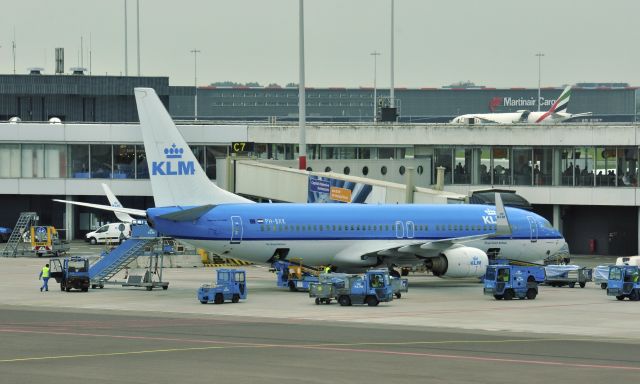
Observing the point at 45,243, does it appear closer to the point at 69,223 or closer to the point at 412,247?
the point at 69,223

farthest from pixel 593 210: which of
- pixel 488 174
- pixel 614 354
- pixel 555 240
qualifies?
pixel 614 354

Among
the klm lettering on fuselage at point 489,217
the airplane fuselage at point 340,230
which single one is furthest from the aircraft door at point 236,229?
the klm lettering on fuselage at point 489,217

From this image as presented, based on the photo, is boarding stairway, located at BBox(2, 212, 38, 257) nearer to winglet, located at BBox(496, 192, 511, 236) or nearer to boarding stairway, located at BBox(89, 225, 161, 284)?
boarding stairway, located at BBox(89, 225, 161, 284)

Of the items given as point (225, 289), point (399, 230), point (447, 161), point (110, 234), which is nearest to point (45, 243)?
point (110, 234)

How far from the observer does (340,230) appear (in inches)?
2547

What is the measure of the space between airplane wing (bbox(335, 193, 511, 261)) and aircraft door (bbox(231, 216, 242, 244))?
601 centimetres

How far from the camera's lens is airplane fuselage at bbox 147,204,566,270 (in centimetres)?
6125

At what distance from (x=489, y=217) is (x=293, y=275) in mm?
12052

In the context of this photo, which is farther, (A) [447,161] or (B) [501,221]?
(A) [447,161]

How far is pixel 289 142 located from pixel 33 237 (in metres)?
23.6

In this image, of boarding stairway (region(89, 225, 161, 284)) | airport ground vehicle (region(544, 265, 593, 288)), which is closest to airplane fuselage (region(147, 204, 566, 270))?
airport ground vehicle (region(544, 265, 593, 288))

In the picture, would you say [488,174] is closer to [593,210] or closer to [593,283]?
→ [593,210]

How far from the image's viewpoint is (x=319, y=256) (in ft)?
212

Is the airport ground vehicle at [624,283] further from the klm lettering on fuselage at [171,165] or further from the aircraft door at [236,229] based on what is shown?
the klm lettering on fuselage at [171,165]
